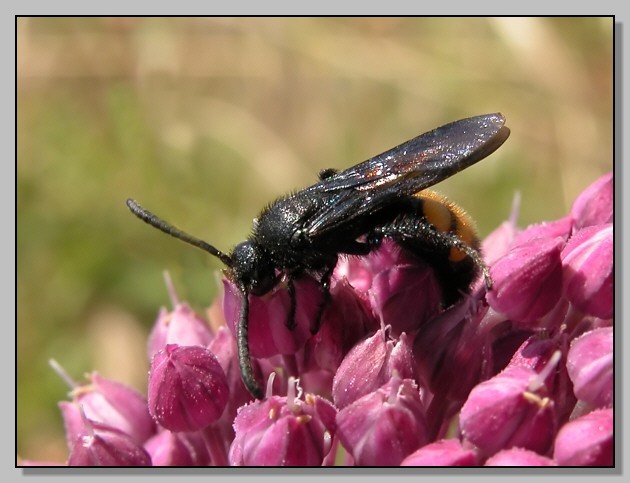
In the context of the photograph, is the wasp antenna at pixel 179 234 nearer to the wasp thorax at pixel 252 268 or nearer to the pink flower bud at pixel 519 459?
the wasp thorax at pixel 252 268

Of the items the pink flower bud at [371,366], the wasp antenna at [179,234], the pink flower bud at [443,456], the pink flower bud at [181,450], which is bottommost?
the pink flower bud at [181,450]

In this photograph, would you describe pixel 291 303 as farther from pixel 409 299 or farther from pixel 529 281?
pixel 529 281

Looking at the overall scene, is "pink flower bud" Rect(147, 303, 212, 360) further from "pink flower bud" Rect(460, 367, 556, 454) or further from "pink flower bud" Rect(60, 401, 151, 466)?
"pink flower bud" Rect(460, 367, 556, 454)

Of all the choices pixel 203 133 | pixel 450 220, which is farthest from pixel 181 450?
pixel 203 133

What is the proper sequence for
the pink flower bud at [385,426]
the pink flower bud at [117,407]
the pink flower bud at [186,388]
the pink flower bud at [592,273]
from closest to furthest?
the pink flower bud at [385,426]
the pink flower bud at [592,273]
the pink flower bud at [186,388]
the pink flower bud at [117,407]

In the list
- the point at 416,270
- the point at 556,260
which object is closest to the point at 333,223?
the point at 416,270

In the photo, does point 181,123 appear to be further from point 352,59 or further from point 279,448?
point 279,448

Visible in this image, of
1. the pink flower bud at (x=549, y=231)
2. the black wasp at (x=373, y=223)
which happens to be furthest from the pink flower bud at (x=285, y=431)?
the pink flower bud at (x=549, y=231)
